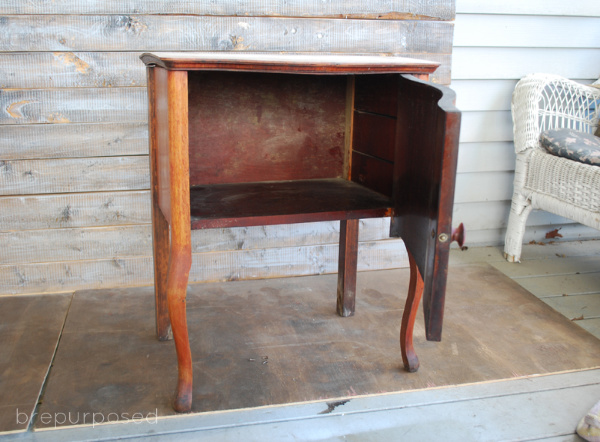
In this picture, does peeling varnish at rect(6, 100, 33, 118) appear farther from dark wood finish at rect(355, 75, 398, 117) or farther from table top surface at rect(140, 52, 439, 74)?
dark wood finish at rect(355, 75, 398, 117)

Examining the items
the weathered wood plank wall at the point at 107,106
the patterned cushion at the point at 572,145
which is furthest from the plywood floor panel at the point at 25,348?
the patterned cushion at the point at 572,145

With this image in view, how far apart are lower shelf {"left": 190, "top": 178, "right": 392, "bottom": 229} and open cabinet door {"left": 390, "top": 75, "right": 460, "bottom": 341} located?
0.19 meters

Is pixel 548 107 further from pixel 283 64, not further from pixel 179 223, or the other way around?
pixel 179 223


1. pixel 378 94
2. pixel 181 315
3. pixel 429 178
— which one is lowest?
pixel 181 315

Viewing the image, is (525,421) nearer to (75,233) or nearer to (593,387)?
(593,387)

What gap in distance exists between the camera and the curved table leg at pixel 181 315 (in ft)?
4.69

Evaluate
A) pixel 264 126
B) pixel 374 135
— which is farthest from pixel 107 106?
pixel 374 135

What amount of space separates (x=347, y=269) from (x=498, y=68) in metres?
1.29

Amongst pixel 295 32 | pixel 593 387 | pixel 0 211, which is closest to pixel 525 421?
pixel 593 387

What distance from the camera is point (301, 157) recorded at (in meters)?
2.06

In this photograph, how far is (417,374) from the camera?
5.49ft

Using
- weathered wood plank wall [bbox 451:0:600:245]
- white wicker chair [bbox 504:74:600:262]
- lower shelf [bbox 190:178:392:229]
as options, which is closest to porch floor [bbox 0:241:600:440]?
white wicker chair [bbox 504:74:600:262]

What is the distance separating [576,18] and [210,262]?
198 centimetres

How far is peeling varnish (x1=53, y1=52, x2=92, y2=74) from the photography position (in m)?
2.02
